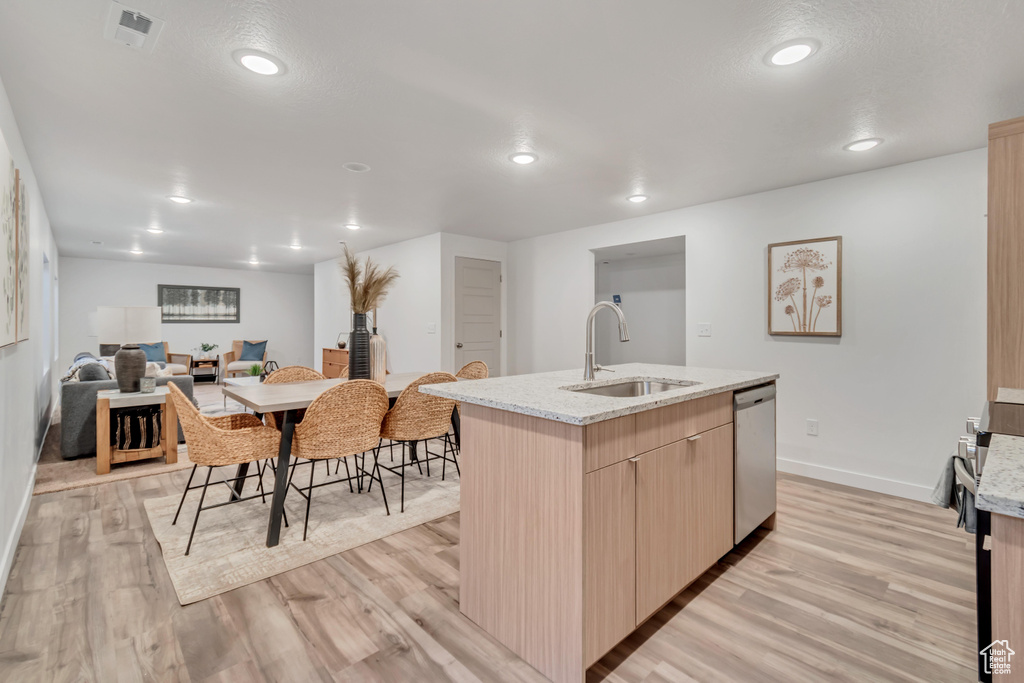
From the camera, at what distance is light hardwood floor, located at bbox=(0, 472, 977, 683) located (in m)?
1.55

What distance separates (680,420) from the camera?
1.85 metres

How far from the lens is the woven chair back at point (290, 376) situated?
331 cm

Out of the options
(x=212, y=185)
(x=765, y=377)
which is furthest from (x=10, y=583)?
(x=765, y=377)

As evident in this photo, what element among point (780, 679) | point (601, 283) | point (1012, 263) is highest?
point (601, 283)

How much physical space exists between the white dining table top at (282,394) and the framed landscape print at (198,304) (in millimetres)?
7438

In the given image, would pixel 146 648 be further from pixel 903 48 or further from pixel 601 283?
pixel 601 283

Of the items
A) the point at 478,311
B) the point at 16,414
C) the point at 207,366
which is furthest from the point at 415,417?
the point at 207,366

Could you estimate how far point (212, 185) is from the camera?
369 cm

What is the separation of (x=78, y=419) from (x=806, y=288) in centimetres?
590

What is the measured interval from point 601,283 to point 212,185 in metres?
4.76

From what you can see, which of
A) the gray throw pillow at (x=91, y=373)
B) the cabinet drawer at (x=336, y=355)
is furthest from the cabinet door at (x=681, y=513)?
the cabinet drawer at (x=336, y=355)

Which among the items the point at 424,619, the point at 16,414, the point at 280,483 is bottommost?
the point at 424,619

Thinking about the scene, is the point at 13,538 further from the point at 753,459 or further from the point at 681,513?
the point at 753,459

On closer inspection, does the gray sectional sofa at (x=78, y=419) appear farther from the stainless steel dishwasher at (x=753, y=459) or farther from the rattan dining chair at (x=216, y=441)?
the stainless steel dishwasher at (x=753, y=459)
